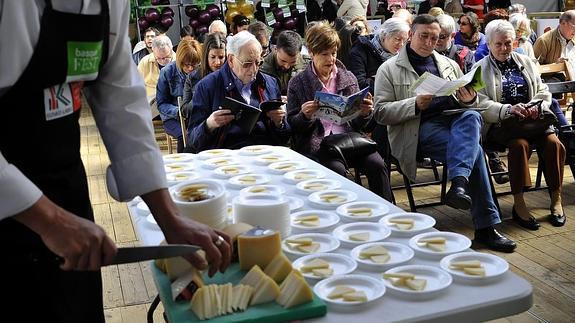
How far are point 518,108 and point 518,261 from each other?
1.07 metres

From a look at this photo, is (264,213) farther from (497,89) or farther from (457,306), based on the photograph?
(497,89)

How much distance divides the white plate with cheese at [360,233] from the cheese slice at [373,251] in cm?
7

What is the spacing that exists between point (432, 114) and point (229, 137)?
4.13 feet

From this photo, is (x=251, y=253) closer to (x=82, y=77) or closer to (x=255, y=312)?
(x=255, y=312)

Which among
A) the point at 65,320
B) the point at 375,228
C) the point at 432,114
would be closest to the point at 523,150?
the point at 432,114

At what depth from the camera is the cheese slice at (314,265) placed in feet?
5.35

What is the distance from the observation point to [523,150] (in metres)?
4.18

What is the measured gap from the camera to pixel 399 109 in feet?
13.0

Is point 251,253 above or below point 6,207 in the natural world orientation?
below

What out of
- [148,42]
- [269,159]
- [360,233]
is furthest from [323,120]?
[148,42]

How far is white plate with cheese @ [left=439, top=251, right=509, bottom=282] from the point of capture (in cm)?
154

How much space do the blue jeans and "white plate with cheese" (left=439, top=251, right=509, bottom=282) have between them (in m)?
2.09

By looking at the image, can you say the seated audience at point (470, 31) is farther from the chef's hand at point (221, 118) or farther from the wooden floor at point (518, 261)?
the chef's hand at point (221, 118)

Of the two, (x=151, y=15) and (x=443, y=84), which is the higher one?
(x=151, y=15)
